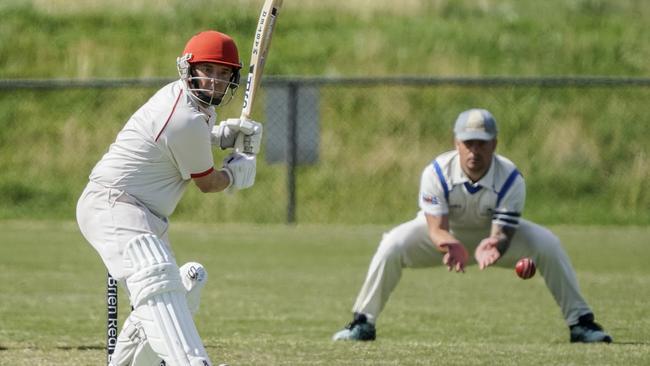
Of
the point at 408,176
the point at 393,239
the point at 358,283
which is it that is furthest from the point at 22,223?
the point at 393,239

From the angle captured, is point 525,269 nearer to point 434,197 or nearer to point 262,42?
point 434,197

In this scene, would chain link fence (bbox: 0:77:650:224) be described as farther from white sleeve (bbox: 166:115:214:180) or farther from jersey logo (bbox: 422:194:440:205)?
white sleeve (bbox: 166:115:214:180)

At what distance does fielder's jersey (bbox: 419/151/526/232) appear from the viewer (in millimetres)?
8672

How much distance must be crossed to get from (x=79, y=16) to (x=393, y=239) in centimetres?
1631

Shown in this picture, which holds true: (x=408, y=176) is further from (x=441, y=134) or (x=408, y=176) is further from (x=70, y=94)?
(x=70, y=94)

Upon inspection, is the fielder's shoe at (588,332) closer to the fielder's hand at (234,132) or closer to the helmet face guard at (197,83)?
the fielder's hand at (234,132)

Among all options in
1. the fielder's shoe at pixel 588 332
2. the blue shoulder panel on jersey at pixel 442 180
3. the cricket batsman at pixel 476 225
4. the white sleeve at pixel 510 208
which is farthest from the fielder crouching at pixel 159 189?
the fielder's shoe at pixel 588 332

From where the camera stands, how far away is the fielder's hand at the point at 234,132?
6.45m

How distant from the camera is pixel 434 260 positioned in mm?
9039

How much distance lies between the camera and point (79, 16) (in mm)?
24031

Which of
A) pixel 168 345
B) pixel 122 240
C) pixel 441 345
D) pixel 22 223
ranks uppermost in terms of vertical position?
pixel 122 240

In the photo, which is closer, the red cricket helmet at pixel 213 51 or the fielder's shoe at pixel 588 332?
the red cricket helmet at pixel 213 51

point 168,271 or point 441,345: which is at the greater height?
point 168,271

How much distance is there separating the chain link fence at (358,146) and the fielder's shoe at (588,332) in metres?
8.77
